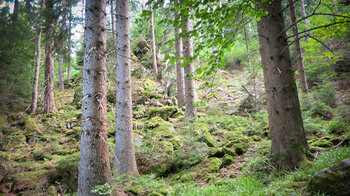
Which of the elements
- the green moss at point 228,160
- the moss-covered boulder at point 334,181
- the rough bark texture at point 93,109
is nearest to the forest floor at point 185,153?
the green moss at point 228,160

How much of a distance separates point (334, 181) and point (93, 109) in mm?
3793

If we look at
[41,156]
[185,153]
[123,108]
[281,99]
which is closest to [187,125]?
[185,153]

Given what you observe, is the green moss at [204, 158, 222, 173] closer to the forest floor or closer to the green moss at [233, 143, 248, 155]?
the forest floor

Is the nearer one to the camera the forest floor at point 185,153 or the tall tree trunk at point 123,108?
the forest floor at point 185,153

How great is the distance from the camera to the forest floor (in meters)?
3.68

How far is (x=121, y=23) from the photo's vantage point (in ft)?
19.4

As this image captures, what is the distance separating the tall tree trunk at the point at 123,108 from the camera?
223 inches

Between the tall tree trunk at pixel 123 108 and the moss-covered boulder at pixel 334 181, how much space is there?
4.62 metres

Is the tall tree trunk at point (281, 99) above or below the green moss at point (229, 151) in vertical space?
above

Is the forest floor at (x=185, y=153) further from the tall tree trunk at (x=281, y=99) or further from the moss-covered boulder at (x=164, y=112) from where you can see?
the tall tree trunk at (x=281, y=99)

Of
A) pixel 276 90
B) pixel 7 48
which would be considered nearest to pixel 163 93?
pixel 276 90

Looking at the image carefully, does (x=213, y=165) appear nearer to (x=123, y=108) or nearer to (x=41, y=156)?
(x=123, y=108)

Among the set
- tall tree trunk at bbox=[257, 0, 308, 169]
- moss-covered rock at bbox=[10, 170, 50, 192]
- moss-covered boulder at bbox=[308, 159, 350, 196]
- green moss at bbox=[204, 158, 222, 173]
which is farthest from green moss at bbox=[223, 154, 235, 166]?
moss-covered rock at bbox=[10, 170, 50, 192]

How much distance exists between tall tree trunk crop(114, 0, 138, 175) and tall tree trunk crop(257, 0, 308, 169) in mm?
3925
